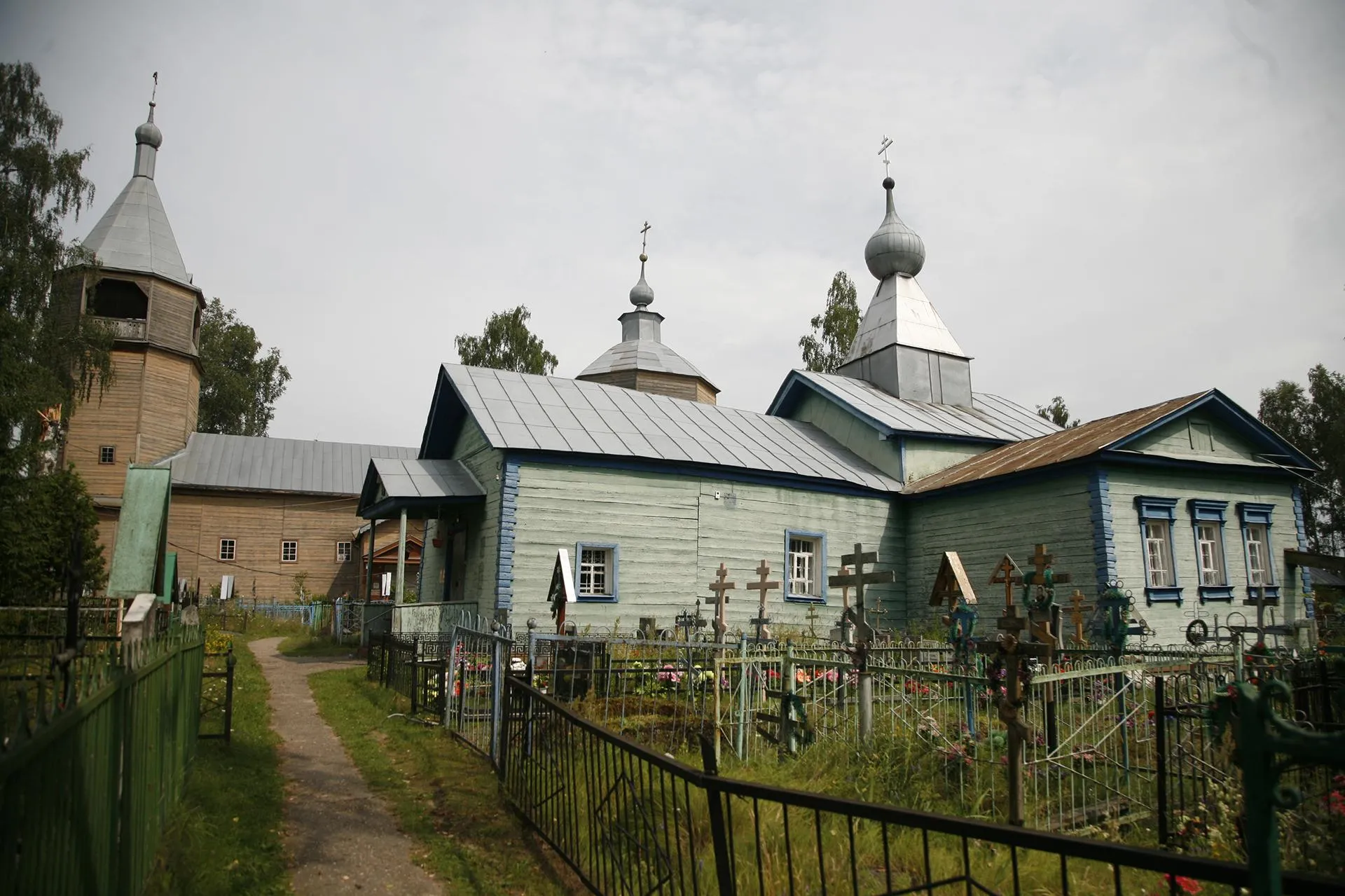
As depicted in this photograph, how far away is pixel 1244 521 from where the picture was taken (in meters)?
17.3

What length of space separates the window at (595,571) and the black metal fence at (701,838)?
951 cm


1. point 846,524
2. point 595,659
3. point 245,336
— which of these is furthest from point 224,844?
point 245,336

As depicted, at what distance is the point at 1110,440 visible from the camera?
15.9m

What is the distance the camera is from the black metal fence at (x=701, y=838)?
3922mm

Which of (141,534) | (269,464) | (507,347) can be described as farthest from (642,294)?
(141,534)

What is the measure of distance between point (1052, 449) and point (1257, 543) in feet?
14.7

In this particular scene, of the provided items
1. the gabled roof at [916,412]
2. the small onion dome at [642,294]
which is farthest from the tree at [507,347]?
the gabled roof at [916,412]

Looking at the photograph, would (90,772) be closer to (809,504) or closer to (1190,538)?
(809,504)

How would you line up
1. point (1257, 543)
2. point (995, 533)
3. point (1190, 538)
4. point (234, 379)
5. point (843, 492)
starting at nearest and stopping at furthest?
point (1190, 538), point (1257, 543), point (995, 533), point (843, 492), point (234, 379)

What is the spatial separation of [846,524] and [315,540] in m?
22.9

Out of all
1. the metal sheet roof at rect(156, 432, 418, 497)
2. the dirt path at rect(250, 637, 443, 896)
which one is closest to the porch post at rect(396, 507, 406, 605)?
the dirt path at rect(250, 637, 443, 896)

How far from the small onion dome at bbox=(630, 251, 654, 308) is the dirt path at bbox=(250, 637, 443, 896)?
27.6m

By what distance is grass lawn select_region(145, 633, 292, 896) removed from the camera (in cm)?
505

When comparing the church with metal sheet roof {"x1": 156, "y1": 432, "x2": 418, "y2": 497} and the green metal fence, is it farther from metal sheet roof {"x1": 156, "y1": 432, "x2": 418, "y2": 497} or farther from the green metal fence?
metal sheet roof {"x1": 156, "y1": 432, "x2": 418, "y2": 497}
